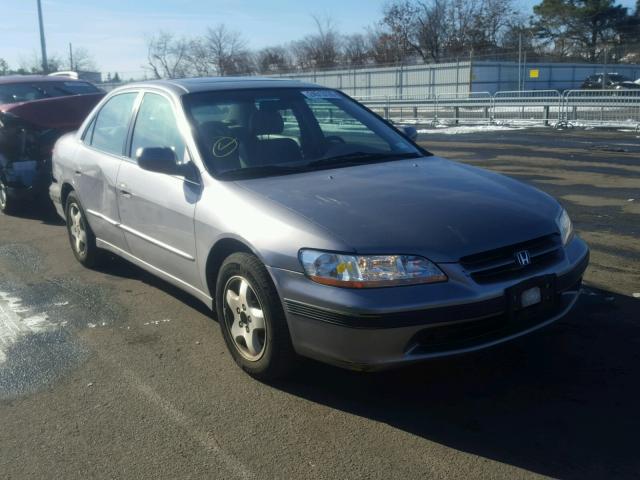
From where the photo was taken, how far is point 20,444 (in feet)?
10.8

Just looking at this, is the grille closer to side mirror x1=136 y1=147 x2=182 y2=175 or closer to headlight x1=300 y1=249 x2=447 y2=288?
headlight x1=300 y1=249 x2=447 y2=288

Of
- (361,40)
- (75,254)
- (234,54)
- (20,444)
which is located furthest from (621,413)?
(361,40)

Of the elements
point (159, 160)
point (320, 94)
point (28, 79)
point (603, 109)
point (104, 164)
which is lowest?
point (603, 109)

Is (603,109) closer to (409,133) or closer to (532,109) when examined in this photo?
(532,109)

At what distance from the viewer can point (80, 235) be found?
614 cm

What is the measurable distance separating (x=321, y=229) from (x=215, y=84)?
80.3 inches

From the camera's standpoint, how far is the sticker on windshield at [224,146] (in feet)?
14.1

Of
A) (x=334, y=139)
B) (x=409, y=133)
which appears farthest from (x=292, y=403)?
(x=409, y=133)

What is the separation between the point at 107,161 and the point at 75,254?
140 cm

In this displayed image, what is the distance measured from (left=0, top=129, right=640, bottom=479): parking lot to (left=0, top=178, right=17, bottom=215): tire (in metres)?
3.62

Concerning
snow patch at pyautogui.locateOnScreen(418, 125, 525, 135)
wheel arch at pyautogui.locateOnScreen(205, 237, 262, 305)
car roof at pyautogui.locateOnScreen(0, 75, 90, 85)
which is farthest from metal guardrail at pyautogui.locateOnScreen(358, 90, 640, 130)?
wheel arch at pyautogui.locateOnScreen(205, 237, 262, 305)

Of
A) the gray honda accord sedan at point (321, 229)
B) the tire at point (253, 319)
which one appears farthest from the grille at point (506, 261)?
the tire at point (253, 319)

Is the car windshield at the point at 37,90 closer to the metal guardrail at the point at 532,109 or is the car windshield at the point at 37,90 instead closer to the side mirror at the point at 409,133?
the side mirror at the point at 409,133

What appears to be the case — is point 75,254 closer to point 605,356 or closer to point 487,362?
point 487,362
